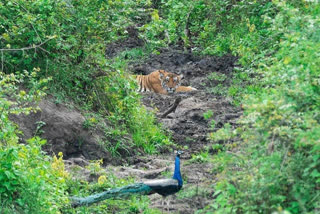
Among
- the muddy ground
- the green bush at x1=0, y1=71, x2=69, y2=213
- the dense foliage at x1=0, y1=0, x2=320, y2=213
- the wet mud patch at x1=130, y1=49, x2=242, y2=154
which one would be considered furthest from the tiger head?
the green bush at x1=0, y1=71, x2=69, y2=213

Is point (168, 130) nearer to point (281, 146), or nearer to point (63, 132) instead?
point (63, 132)

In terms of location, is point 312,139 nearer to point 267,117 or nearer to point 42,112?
point 267,117

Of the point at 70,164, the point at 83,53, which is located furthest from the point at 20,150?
the point at 83,53

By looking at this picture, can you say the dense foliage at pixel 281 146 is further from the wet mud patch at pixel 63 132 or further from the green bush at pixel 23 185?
the wet mud patch at pixel 63 132

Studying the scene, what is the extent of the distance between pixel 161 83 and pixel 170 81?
0.24m

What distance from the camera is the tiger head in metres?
14.3

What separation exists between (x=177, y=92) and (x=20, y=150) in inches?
281

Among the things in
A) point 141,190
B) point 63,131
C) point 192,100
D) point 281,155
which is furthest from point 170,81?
point 281,155

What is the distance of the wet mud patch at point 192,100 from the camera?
11.2m

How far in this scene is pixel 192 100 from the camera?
1298 cm

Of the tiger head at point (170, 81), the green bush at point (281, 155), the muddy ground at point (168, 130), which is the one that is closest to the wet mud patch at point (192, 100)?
the muddy ground at point (168, 130)

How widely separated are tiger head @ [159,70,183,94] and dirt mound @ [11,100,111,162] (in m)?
4.42

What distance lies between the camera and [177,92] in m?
14.2

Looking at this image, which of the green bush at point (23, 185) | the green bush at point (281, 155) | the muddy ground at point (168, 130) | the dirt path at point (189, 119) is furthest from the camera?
the muddy ground at point (168, 130)
